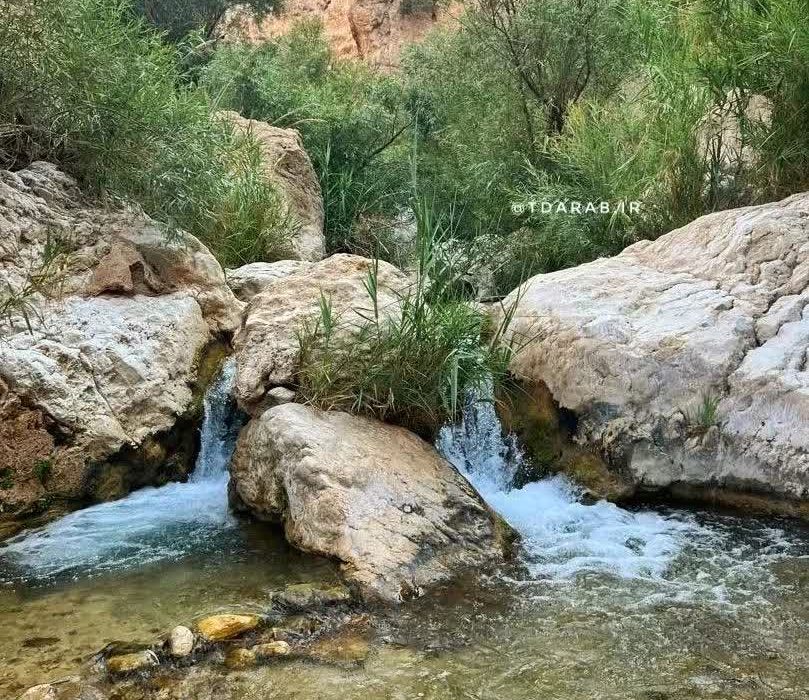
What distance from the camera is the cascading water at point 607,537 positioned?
418cm

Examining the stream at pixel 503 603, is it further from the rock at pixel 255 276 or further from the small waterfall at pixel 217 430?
the rock at pixel 255 276

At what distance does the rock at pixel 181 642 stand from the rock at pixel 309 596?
466 millimetres

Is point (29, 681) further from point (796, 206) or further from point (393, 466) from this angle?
point (796, 206)

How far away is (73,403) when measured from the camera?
5.20 m

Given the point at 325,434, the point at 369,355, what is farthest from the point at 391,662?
the point at 369,355

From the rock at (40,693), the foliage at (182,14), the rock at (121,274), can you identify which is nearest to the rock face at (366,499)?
the rock at (40,693)

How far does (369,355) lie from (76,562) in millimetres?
1999

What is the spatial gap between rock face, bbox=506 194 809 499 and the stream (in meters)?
0.39

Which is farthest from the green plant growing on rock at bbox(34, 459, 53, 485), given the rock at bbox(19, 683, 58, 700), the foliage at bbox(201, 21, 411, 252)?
the foliage at bbox(201, 21, 411, 252)

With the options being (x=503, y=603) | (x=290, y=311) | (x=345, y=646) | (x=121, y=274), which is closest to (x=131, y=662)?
(x=345, y=646)

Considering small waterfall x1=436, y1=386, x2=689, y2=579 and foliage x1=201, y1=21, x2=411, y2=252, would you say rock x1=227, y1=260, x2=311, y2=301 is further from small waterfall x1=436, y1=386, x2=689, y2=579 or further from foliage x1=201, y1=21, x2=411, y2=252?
foliage x1=201, y1=21, x2=411, y2=252

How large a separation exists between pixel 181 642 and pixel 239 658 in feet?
0.79

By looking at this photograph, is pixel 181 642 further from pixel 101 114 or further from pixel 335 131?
pixel 335 131

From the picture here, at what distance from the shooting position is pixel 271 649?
341cm
